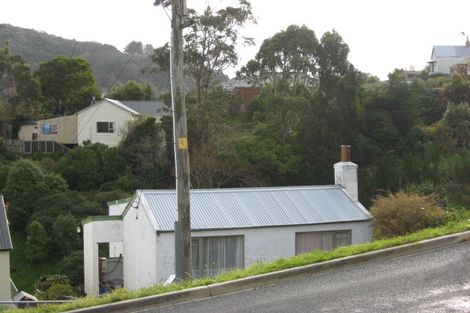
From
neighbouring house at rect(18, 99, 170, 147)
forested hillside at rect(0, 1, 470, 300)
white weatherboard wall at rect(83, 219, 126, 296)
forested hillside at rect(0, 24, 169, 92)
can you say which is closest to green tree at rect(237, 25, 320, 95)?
forested hillside at rect(0, 1, 470, 300)

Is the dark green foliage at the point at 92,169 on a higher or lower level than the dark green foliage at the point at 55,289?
higher

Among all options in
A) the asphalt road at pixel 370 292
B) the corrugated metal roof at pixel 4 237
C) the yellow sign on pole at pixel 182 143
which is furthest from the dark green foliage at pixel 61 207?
the asphalt road at pixel 370 292

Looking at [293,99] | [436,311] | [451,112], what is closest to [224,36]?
[293,99]

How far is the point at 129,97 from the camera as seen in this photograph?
7244 centimetres

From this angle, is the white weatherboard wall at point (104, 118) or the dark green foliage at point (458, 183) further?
the white weatherboard wall at point (104, 118)

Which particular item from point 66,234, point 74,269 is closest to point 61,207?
point 66,234

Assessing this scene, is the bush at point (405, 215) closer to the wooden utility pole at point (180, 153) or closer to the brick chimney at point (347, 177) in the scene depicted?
the wooden utility pole at point (180, 153)

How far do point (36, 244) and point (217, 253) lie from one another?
64.0ft

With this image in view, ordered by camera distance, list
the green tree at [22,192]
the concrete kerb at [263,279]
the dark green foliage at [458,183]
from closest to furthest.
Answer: the concrete kerb at [263,279]
the dark green foliage at [458,183]
the green tree at [22,192]

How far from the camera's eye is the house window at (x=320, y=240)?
22984 mm

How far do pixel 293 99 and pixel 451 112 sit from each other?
32.3 feet

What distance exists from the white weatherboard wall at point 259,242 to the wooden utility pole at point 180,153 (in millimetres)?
5996

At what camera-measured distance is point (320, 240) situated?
23.2m

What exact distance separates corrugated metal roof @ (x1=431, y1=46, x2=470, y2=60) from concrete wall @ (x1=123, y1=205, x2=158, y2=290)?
74745 millimetres
